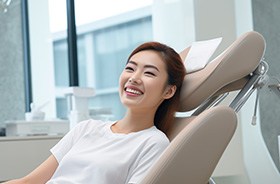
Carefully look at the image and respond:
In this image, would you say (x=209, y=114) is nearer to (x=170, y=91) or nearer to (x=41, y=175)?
(x=170, y=91)

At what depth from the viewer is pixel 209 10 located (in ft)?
9.93

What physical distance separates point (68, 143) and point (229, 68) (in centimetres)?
65

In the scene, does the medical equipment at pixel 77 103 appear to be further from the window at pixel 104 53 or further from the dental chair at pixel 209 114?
the dental chair at pixel 209 114

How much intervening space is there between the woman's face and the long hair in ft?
0.06

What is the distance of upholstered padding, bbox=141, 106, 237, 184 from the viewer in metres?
1.24

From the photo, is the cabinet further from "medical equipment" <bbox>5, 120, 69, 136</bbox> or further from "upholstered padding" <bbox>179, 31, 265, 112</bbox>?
"upholstered padding" <bbox>179, 31, 265, 112</bbox>

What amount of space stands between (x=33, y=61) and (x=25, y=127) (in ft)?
2.94

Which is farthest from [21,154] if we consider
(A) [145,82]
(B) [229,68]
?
(B) [229,68]

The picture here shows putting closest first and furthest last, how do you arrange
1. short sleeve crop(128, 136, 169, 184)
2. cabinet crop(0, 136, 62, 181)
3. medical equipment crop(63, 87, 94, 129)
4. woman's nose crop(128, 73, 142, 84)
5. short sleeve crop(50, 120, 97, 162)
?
short sleeve crop(128, 136, 169, 184)
woman's nose crop(128, 73, 142, 84)
short sleeve crop(50, 120, 97, 162)
cabinet crop(0, 136, 62, 181)
medical equipment crop(63, 87, 94, 129)

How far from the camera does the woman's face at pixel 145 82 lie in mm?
1612

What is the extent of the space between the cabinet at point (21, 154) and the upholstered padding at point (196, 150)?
1419 mm

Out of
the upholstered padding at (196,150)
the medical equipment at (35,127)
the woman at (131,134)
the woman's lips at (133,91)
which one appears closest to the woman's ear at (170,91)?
the woman at (131,134)

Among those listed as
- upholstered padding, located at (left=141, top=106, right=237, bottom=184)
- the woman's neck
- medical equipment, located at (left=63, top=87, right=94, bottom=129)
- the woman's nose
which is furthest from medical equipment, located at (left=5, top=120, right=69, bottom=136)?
upholstered padding, located at (left=141, top=106, right=237, bottom=184)

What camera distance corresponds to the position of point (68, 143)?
1.75 m
